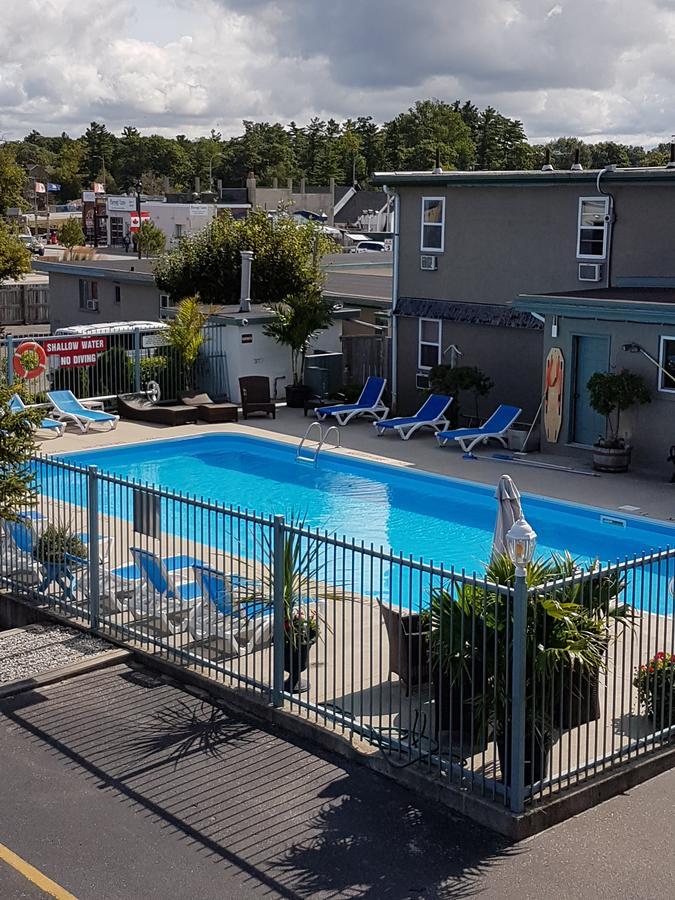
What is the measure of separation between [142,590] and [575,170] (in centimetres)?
1625

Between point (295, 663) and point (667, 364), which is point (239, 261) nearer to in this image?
point (667, 364)

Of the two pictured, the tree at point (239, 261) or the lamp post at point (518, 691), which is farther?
the tree at point (239, 261)

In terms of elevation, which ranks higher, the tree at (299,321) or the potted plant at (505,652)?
the tree at (299,321)

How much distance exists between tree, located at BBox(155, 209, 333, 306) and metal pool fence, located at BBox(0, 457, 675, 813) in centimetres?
2366

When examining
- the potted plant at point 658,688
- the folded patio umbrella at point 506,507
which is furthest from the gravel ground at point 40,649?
the potted plant at point 658,688

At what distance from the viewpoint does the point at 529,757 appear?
8312 millimetres

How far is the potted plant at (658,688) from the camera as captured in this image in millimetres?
9180

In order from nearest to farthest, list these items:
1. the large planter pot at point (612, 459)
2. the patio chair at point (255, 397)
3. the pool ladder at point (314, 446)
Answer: the large planter pot at point (612, 459), the pool ladder at point (314, 446), the patio chair at point (255, 397)

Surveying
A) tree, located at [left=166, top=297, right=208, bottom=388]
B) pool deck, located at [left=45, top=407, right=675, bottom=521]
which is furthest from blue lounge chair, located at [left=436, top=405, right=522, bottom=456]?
tree, located at [left=166, top=297, right=208, bottom=388]

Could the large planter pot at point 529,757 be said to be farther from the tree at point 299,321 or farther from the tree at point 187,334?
the tree at point 299,321

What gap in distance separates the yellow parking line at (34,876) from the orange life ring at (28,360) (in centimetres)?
1872

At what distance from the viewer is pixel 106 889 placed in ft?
24.2

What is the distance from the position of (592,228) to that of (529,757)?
16919 millimetres

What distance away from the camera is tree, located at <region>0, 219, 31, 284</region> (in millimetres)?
38250
